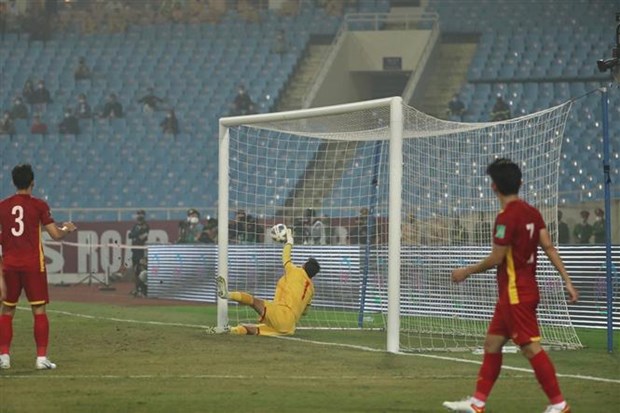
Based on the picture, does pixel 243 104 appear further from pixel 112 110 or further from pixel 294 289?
pixel 294 289

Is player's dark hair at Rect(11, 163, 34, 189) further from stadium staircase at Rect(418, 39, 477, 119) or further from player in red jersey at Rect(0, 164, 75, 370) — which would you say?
stadium staircase at Rect(418, 39, 477, 119)

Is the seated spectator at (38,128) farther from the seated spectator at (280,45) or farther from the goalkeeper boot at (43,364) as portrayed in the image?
the goalkeeper boot at (43,364)

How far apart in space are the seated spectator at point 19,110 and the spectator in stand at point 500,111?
14762 mm

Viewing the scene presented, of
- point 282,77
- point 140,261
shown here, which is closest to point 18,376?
point 140,261

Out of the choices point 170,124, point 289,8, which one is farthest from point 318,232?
point 289,8

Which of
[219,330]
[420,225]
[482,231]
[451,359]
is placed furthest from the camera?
[420,225]

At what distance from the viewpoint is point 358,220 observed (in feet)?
76.2

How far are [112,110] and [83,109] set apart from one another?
3.21ft

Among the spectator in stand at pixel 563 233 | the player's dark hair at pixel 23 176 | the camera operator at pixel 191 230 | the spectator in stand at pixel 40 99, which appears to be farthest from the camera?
the spectator in stand at pixel 40 99

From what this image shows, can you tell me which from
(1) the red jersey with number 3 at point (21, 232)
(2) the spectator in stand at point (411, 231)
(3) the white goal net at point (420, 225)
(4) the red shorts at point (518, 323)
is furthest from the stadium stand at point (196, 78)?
(4) the red shorts at point (518, 323)

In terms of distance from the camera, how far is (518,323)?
9047 millimetres

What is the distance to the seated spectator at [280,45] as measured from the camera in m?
41.1

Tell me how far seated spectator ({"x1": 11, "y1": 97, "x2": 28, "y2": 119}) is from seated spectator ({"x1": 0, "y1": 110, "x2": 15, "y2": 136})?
18 cm

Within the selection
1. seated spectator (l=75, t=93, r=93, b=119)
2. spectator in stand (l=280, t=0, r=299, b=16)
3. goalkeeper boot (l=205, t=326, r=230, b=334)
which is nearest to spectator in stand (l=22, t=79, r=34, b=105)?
seated spectator (l=75, t=93, r=93, b=119)
